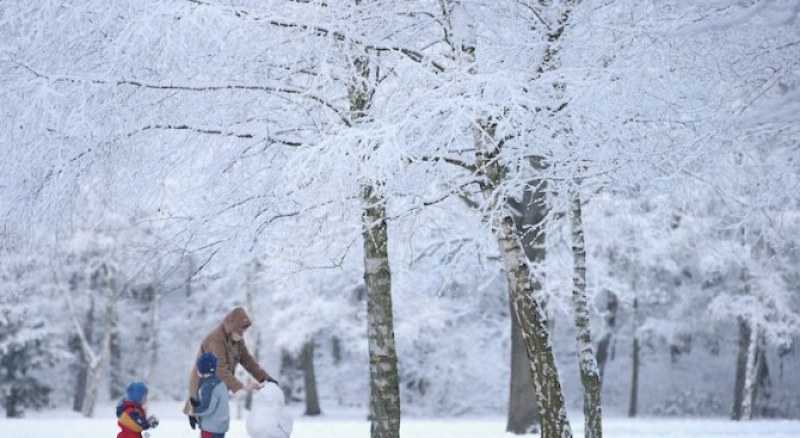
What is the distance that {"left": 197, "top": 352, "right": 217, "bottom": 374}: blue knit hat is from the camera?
8.09m

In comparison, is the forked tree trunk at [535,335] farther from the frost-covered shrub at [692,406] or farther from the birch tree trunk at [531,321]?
the frost-covered shrub at [692,406]

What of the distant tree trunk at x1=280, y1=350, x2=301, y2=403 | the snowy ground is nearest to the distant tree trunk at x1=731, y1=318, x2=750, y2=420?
the snowy ground

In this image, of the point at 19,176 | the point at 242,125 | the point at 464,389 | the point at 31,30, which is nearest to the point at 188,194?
the point at 242,125

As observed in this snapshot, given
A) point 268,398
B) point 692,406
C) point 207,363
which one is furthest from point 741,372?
point 207,363

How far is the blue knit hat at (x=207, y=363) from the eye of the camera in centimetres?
809

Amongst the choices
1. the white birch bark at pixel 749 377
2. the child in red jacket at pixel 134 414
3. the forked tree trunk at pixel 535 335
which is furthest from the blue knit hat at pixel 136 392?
the white birch bark at pixel 749 377

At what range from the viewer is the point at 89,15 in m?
7.50

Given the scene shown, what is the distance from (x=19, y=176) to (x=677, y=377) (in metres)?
30.5

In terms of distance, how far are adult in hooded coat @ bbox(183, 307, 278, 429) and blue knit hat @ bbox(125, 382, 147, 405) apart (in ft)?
1.93

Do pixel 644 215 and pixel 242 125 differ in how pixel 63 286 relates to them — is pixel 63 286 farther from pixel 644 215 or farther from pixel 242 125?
pixel 242 125

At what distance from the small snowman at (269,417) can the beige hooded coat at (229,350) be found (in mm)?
334

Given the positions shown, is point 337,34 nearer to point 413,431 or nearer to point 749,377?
point 413,431

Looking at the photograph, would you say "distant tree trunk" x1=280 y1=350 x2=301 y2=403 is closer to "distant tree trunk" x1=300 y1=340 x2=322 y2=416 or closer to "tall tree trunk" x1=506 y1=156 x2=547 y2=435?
"distant tree trunk" x1=300 y1=340 x2=322 y2=416

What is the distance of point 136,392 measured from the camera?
26.0ft
